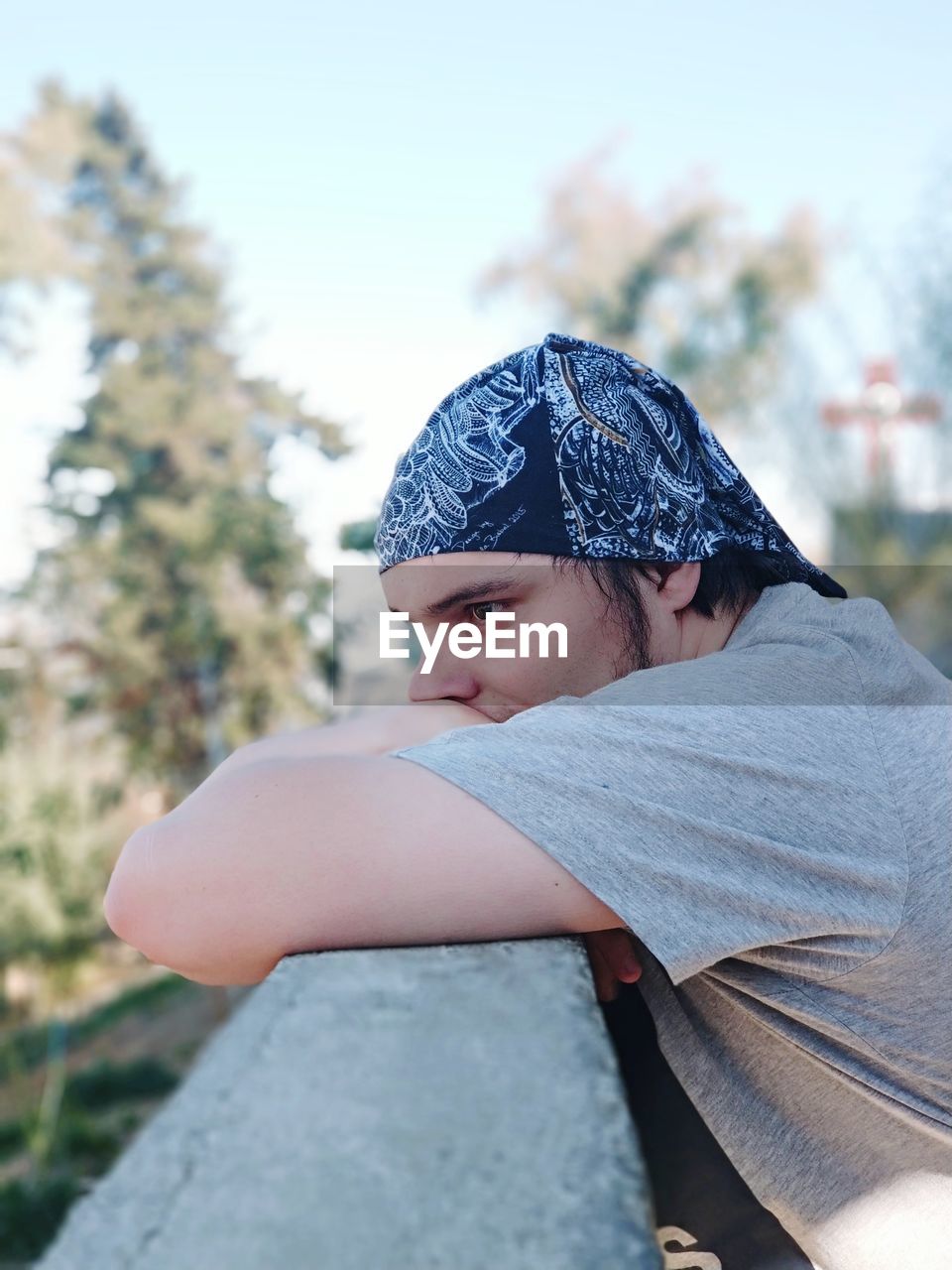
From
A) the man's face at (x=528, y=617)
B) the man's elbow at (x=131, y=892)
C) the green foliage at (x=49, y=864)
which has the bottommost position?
the green foliage at (x=49, y=864)

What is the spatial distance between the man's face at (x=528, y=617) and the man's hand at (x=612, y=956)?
39cm

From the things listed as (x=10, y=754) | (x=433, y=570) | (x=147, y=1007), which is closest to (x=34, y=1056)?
(x=147, y=1007)

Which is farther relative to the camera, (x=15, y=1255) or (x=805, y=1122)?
(x=15, y=1255)

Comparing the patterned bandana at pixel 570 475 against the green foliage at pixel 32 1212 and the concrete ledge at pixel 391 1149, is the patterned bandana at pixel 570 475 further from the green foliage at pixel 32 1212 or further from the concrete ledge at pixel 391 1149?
the green foliage at pixel 32 1212

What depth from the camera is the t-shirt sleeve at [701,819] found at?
0.95 meters

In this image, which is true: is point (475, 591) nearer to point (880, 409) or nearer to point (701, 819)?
point (701, 819)

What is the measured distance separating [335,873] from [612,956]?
297 millimetres

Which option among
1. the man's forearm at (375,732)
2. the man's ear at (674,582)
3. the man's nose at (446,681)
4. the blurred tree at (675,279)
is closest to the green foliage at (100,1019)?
the blurred tree at (675,279)

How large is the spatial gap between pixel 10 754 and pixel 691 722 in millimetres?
14613

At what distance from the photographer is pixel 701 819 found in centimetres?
95

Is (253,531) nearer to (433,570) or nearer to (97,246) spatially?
(97,246)

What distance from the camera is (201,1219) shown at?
0.60m

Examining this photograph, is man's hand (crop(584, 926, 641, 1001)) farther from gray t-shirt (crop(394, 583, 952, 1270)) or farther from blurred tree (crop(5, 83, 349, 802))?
blurred tree (crop(5, 83, 349, 802))

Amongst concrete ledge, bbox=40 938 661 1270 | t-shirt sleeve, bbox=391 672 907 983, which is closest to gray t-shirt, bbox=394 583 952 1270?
t-shirt sleeve, bbox=391 672 907 983
